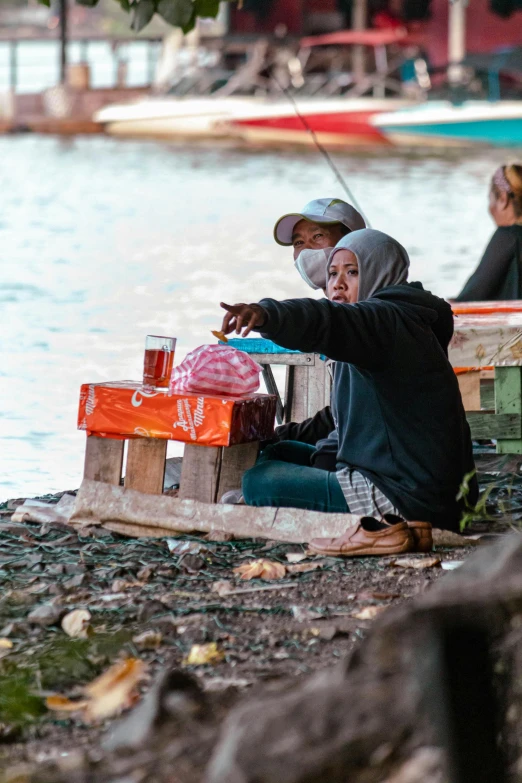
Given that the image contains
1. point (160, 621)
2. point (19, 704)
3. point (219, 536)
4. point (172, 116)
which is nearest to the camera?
point (19, 704)

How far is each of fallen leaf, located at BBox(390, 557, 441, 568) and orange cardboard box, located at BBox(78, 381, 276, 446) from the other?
30.8 inches

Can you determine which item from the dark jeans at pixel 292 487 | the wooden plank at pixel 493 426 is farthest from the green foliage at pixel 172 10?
the wooden plank at pixel 493 426

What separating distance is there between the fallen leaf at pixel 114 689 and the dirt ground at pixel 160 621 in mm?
31

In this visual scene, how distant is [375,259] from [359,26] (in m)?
30.6

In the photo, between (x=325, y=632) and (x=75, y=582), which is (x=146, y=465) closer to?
(x=75, y=582)

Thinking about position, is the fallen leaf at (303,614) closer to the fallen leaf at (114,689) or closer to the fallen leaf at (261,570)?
the fallen leaf at (261,570)

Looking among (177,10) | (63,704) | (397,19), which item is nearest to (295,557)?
(63,704)

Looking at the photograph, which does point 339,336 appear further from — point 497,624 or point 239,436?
point 497,624

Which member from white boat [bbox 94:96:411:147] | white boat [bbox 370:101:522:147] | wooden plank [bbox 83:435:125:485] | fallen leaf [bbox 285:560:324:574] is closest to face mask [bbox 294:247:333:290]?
wooden plank [bbox 83:435:125:485]

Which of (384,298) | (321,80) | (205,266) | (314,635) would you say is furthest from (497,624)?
(321,80)

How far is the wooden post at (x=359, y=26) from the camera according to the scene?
32094 mm

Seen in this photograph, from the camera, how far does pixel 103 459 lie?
184 inches

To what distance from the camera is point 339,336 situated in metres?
3.87

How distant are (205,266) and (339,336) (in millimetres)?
9760
